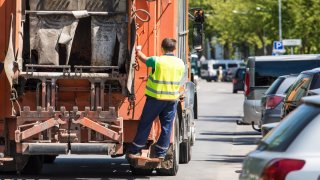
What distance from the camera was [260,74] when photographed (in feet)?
92.8

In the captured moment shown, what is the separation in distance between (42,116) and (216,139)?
11659 millimetres

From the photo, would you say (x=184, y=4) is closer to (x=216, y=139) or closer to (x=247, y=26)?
(x=216, y=139)

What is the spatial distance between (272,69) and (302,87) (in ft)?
35.9

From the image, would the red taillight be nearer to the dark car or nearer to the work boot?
the work boot

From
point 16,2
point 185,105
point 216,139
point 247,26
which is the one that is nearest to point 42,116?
point 16,2

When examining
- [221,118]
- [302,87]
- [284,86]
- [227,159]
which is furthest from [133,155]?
[221,118]

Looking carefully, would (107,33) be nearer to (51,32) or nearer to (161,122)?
(51,32)

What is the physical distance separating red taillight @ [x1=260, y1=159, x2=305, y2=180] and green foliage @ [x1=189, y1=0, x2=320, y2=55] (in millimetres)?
50776

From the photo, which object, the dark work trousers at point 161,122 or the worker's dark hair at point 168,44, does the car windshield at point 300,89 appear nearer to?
the dark work trousers at point 161,122

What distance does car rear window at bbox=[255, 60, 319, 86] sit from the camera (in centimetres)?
2783

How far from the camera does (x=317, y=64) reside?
88.2 feet

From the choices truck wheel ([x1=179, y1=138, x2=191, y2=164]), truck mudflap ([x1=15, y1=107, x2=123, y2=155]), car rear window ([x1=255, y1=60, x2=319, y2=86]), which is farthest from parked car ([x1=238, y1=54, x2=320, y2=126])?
truck mudflap ([x1=15, y1=107, x2=123, y2=155])

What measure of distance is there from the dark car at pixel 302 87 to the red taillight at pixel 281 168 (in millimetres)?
8439

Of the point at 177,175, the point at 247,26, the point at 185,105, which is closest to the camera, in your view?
the point at 177,175
